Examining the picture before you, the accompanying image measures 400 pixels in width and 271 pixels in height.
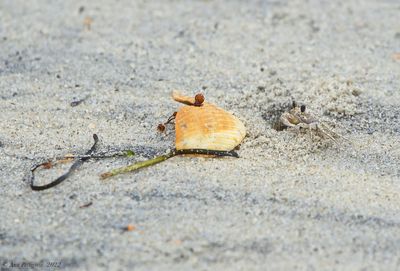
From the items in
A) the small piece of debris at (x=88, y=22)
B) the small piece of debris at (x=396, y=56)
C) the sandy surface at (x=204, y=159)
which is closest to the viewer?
the sandy surface at (x=204, y=159)

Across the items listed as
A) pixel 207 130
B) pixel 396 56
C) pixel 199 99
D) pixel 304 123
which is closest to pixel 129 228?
pixel 207 130

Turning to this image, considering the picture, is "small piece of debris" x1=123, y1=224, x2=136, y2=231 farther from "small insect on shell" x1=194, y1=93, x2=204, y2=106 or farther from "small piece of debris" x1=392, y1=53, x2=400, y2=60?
"small piece of debris" x1=392, y1=53, x2=400, y2=60

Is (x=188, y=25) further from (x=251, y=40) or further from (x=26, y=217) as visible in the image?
(x=26, y=217)

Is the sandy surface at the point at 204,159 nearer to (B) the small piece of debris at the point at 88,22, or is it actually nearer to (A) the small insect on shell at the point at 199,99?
(B) the small piece of debris at the point at 88,22

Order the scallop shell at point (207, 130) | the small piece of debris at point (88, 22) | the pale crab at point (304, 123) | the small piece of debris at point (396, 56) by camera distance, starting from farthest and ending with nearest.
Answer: the small piece of debris at point (88, 22)
the small piece of debris at point (396, 56)
the pale crab at point (304, 123)
the scallop shell at point (207, 130)

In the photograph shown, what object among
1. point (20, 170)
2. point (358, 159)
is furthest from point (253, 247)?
point (20, 170)

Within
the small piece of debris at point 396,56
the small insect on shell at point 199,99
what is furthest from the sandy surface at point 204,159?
the small insect on shell at point 199,99
